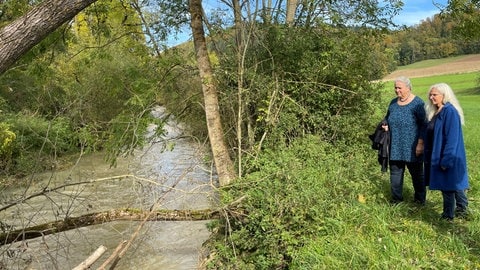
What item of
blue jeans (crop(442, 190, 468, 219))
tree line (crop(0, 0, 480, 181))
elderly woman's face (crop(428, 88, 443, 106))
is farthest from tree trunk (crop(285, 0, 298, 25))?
blue jeans (crop(442, 190, 468, 219))

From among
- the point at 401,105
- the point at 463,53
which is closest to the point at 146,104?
the point at 401,105

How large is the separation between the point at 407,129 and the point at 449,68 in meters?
58.7

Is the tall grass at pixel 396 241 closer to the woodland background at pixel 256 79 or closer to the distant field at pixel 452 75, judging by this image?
the woodland background at pixel 256 79

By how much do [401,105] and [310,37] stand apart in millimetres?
4283

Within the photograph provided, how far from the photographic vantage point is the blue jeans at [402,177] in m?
6.36

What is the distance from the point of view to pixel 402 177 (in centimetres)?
650

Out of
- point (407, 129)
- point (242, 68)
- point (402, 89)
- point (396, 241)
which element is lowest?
point (396, 241)

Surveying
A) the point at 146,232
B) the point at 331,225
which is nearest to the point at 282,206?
the point at 331,225

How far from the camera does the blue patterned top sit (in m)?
6.28

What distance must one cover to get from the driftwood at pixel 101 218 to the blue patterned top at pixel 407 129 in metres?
2.87

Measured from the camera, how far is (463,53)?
6119 centimetres

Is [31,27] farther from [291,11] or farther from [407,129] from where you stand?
[291,11]

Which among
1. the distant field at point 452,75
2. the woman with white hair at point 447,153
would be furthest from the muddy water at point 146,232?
the distant field at point 452,75

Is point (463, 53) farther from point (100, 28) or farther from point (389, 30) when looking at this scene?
point (100, 28)
